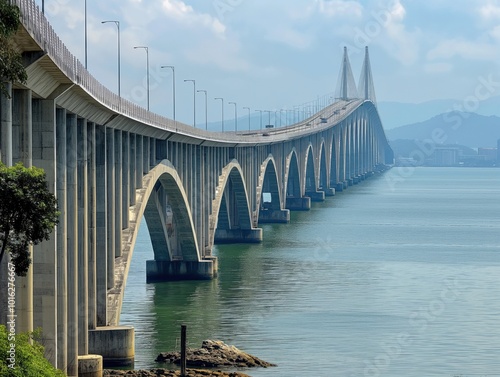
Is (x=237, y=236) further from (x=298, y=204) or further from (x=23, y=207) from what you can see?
(x=23, y=207)

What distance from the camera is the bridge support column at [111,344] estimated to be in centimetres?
5438

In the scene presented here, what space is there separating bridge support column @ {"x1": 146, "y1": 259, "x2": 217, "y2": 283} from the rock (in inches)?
1251

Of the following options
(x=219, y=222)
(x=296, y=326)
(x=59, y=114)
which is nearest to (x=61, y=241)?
(x=59, y=114)

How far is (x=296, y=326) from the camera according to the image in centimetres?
6731

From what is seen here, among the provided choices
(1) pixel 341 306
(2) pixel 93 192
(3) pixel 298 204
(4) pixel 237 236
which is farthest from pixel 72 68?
(3) pixel 298 204

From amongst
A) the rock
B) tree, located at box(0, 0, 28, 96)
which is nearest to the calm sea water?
the rock

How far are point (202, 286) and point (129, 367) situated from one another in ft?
105

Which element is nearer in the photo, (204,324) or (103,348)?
(103,348)

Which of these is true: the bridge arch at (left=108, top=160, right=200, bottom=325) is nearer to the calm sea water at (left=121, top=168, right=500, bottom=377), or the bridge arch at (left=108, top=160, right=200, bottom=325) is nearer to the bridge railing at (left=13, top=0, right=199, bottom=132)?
the calm sea water at (left=121, top=168, right=500, bottom=377)

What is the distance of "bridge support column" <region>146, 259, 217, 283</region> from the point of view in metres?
89.1

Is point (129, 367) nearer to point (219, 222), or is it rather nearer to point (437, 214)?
point (219, 222)

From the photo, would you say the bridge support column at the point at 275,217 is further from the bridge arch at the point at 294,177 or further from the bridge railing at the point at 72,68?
the bridge railing at the point at 72,68

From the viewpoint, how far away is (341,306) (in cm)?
7581

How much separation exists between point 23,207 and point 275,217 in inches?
4956
